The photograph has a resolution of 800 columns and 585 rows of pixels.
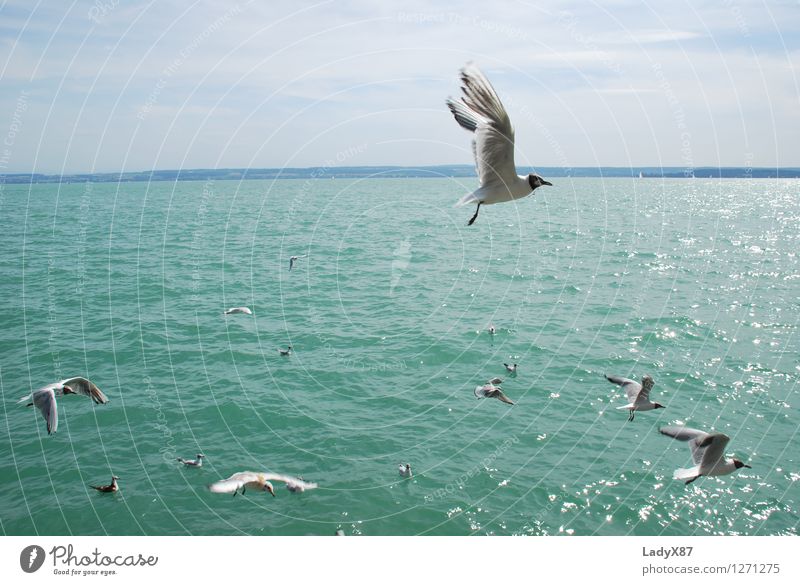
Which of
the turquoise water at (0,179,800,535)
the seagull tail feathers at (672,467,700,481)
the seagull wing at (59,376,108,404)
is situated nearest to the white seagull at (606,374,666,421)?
the seagull tail feathers at (672,467,700,481)

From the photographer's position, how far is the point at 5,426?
19328 millimetres

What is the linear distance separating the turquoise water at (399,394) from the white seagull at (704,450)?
281 centimetres

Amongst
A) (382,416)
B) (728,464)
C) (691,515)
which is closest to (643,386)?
(728,464)

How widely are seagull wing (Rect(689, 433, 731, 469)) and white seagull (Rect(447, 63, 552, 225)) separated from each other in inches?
288

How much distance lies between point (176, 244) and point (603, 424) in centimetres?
5654

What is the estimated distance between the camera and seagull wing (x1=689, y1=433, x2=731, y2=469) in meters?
12.1

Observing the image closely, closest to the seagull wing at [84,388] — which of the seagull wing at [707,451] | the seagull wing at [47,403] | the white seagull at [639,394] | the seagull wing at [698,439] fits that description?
the seagull wing at [47,403]

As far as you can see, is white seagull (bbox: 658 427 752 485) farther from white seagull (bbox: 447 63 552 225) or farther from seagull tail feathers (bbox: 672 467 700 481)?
white seagull (bbox: 447 63 552 225)

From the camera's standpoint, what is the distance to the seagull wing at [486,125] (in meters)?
8.14

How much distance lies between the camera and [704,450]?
41.1 feet

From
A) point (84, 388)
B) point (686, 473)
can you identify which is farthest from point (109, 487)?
point (686, 473)

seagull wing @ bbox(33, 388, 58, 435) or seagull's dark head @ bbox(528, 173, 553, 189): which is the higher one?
seagull's dark head @ bbox(528, 173, 553, 189)

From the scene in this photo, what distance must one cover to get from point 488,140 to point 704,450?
28.7ft

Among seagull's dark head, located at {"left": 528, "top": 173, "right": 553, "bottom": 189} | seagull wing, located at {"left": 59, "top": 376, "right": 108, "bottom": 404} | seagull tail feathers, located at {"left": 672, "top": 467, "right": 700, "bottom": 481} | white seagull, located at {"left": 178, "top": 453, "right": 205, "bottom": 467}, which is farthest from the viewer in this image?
white seagull, located at {"left": 178, "top": 453, "right": 205, "bottom": 467}
